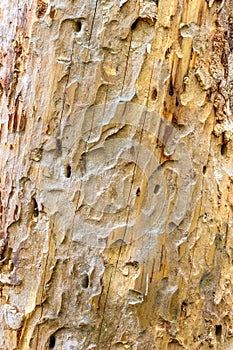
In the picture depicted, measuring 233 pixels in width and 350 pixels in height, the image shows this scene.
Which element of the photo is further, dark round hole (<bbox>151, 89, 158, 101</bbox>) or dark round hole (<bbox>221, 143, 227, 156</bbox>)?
dark round hole (<bbox>221, 143, 227, 156</bbox>)

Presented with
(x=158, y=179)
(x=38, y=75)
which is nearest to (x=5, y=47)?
(x=38, y=75)

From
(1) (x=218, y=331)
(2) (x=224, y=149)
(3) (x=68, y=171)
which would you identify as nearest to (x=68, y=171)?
(3) (x=68, y=171)

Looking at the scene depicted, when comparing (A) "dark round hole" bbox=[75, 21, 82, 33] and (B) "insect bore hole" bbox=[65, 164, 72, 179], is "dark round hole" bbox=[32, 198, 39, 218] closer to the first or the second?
(B) "insect bore hole" bbox=[65, 164, 72, 179]

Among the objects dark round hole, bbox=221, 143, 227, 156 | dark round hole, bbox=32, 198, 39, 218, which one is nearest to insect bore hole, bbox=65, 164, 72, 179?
dark round hole, bbox=32, 198, 39, 218

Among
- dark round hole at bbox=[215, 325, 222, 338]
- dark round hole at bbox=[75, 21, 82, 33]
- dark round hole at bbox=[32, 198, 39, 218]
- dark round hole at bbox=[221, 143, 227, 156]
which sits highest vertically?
dark round hole at bbox=[75, 21, 82, 33]

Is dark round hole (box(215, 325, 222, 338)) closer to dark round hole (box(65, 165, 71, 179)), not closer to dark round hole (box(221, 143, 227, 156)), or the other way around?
dark round hole (box(221, 143, 227, 156))

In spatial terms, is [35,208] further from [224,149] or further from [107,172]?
[224,149]

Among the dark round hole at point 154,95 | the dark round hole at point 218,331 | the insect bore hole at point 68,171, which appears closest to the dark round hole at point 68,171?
the insect bore hole at point 68,171

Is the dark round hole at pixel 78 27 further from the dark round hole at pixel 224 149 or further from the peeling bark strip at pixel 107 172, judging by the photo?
the dark round hole at pixel 224 149

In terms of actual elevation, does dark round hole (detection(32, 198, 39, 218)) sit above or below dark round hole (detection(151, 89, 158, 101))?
below

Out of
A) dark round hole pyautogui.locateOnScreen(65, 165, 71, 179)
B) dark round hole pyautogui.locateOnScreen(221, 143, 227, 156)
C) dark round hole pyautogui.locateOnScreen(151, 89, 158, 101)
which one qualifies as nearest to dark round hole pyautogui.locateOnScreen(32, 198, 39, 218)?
dark round hole pyautogui.locateOnScreen(65, 165, 71, 179)
